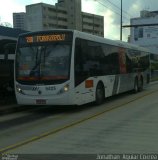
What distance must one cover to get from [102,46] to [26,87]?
457cm

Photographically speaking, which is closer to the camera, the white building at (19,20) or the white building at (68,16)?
the white building at (19,20)

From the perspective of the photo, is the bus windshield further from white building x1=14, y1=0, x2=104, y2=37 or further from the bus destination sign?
white building x1=14, y1=0, x2=104, y2=37

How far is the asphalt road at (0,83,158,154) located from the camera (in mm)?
8898

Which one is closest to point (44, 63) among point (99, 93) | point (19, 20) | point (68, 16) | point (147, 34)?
point (99, 93)

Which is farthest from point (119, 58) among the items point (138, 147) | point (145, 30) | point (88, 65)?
point (145, 30)

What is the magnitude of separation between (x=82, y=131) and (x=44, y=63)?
512 centimetres

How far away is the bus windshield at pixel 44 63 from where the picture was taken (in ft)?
50.5

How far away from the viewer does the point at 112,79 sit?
19922 millimetres

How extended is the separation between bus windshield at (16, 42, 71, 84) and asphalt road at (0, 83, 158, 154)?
135cm

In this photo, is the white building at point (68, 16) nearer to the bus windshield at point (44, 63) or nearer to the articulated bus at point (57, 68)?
the articulated bus at point (57, 68)

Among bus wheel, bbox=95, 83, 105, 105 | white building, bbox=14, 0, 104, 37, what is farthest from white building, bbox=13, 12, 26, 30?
bus wheel, bbox=95, 83, 105, 105

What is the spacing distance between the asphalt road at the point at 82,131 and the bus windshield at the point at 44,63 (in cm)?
135

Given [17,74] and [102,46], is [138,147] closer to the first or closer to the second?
[17,74]

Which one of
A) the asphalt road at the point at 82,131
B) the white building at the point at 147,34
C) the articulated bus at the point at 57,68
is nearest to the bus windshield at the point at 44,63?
the articulated bus at the point at 57,68
